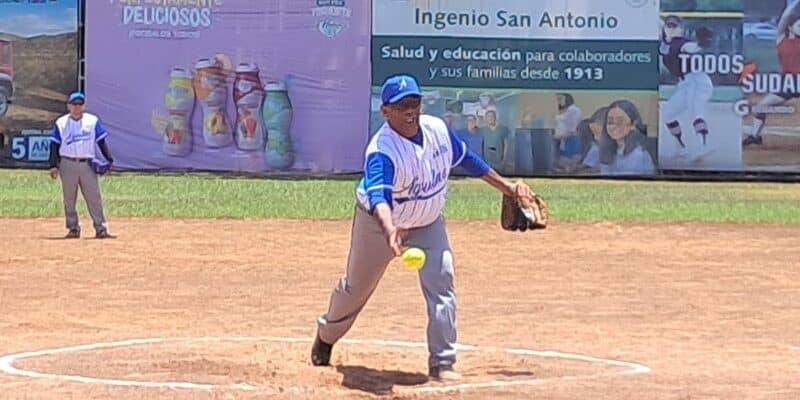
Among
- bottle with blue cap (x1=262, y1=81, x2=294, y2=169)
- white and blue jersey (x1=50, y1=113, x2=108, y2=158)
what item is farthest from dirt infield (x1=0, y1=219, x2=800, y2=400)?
bottle with blue cap (x1=262, y1=81, x2=294, y2=169)

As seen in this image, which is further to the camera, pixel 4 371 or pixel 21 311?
pixel 21 311

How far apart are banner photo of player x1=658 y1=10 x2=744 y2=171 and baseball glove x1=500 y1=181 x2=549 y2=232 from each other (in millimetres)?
36307

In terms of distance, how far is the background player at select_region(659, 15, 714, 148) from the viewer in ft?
151

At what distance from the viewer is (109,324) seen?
1343 cm

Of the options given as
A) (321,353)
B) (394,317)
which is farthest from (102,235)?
(321,353)

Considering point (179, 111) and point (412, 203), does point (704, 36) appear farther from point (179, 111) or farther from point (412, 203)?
point (412, 203)

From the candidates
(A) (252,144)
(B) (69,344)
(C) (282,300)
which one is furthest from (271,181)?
(B) (69,344)

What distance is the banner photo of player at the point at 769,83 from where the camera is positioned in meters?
46.0

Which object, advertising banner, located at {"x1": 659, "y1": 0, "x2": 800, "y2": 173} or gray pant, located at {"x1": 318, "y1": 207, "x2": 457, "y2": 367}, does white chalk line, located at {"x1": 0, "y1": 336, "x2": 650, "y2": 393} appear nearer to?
gray pant, located at {"x1": 318, "y1": 207, "x2": 457, "y2": 367}

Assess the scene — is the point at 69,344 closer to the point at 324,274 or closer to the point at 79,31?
the point at 324,274

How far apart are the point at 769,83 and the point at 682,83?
2.63 meters

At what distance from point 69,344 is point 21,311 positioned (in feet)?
7.54

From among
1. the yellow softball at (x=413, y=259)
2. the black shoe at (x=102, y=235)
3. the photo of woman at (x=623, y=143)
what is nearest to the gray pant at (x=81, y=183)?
the black shoe at (x=102, y=235)

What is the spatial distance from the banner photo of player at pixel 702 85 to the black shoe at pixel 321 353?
36.5 m
